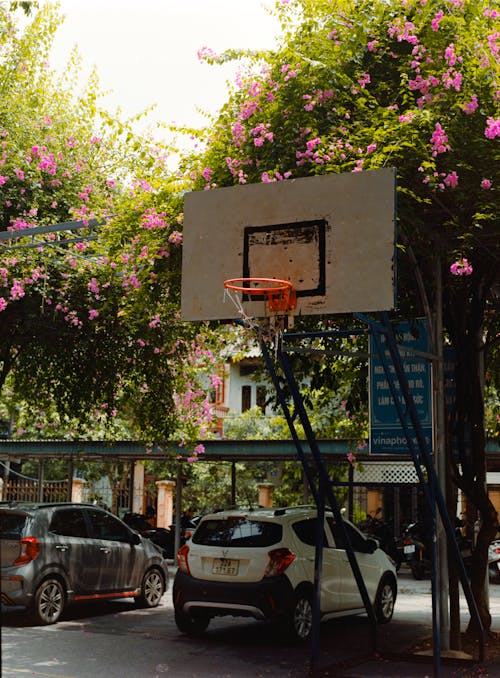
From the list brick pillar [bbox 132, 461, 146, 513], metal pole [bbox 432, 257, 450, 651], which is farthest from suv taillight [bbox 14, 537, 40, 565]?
brick pillar [bbox 132, 461, 146, 513]

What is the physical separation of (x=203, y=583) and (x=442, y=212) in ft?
17.1

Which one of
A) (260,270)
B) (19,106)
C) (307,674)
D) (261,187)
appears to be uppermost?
(19,106)

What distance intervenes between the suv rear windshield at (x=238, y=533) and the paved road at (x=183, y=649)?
1.21m

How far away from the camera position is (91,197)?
17453 millimetres

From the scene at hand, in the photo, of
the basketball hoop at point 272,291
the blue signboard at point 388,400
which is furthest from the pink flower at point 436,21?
the blue signboard at point 388,400

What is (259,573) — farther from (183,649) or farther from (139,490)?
(139,490)

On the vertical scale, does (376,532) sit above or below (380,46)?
below

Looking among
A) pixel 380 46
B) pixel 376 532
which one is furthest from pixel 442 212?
pixel 376 532

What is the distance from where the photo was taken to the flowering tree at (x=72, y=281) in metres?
16.0

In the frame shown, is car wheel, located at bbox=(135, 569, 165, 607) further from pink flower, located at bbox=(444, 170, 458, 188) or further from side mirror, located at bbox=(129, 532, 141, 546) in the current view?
pink flower, located at bbox=(444, 170, 458, 188)

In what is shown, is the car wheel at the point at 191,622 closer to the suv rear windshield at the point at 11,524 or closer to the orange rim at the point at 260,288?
the suv rear windshield at the point at 11,524

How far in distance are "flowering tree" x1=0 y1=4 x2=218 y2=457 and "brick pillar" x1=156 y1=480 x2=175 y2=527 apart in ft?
41.5

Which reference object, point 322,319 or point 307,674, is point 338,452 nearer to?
point 322,319

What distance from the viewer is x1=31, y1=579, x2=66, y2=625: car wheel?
12.1m
